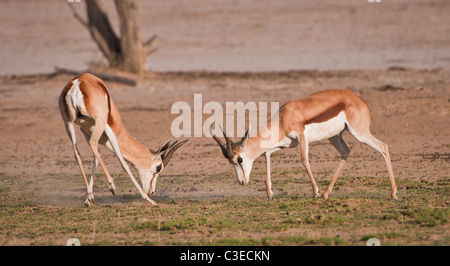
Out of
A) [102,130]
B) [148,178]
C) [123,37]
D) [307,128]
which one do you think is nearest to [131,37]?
[123,37]

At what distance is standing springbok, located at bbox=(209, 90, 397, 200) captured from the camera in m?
8.84

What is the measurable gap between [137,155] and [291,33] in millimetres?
16970

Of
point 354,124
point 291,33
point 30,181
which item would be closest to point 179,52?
point 291,33

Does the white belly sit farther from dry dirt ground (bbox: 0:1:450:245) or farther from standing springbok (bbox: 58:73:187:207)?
standing springbok (bbox: 58:73:187:207)

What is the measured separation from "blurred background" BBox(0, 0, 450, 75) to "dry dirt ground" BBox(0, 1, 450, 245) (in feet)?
0.30

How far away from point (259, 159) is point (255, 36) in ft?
46.9

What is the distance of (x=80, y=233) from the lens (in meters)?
7.80

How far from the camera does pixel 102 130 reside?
29.5 feet

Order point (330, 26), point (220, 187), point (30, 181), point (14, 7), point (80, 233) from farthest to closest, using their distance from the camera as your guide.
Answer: point (14, 7) < point (330, 26) < point (30, 181) < point (220, 187) < point (80, 233)

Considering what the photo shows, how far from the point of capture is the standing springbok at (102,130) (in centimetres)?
887

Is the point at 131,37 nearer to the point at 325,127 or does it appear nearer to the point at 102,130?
the point at 102,130

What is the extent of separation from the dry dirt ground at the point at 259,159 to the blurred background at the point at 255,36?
92mm

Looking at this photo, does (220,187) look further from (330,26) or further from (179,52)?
(330,26)

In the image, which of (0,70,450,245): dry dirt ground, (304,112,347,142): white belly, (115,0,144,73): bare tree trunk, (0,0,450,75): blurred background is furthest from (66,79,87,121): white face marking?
(0,0,450,75): blurred background
